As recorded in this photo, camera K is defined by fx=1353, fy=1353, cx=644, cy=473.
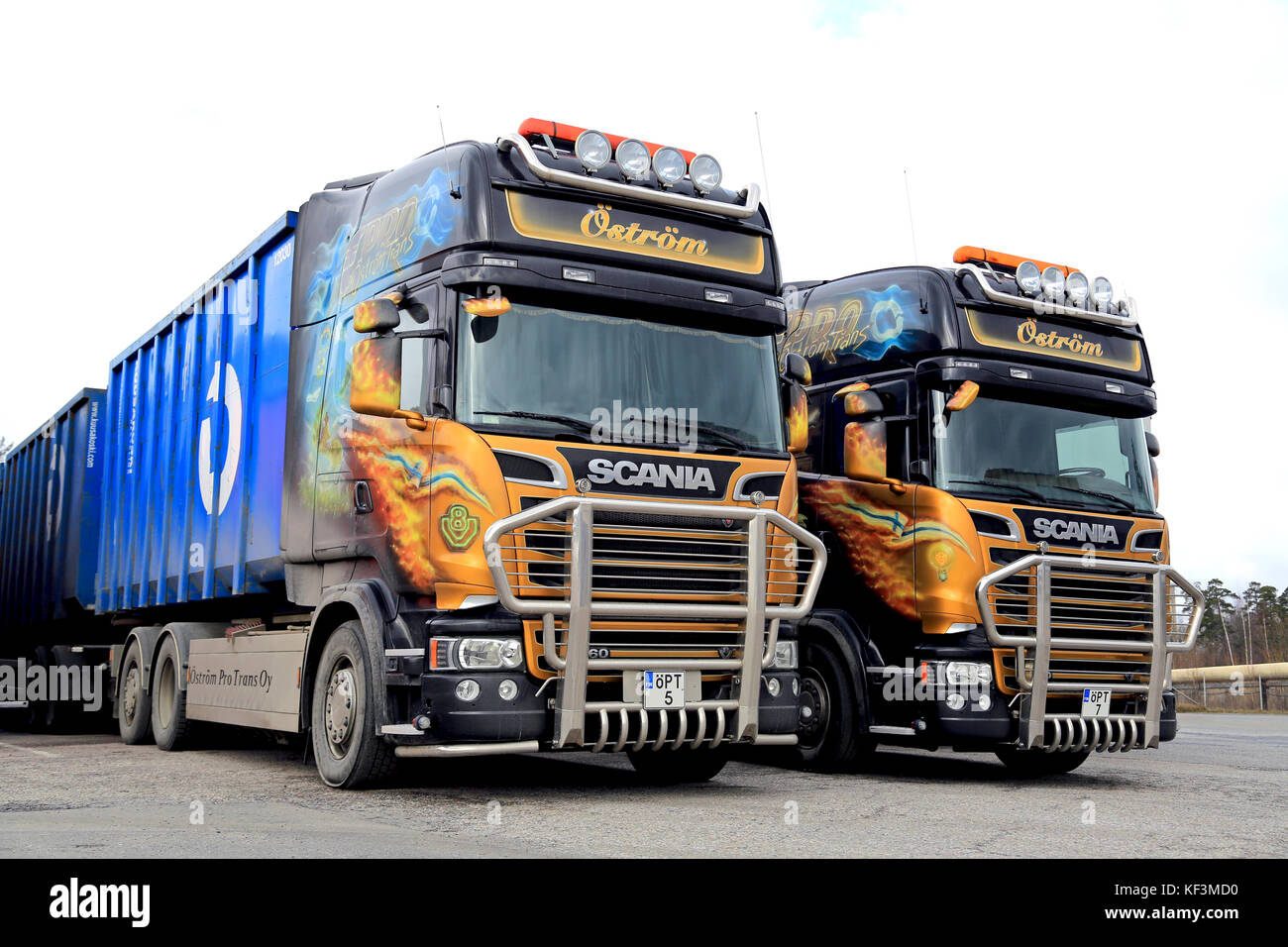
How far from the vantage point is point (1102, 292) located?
10.9 metres

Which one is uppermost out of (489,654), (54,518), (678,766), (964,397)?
Answer: (964,397)

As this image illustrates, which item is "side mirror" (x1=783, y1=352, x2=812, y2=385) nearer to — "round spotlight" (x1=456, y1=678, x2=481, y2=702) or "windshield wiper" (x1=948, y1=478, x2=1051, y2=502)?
"windshield wiper" (x1=948, y1=478, x2=1051, y2=502)

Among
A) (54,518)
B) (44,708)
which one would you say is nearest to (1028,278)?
(54,518)

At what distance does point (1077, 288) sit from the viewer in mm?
10859

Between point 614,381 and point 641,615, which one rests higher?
point 614,381

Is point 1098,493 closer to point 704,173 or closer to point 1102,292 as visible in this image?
point 1102,292

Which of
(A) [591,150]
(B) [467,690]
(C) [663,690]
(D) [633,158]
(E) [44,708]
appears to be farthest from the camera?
(E) [44,708]

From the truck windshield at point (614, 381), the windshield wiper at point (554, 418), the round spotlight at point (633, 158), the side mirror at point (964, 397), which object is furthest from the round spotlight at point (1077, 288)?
the windshield wiper at point (554, 418)

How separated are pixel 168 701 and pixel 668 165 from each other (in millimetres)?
7093

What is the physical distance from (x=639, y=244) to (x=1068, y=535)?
397 cm

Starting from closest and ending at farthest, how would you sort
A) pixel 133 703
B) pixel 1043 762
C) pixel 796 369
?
pixel 796 369 < pixel 1043 762 < pixel 133 703

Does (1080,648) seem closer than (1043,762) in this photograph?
Yes

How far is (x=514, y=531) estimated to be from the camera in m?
7.46
